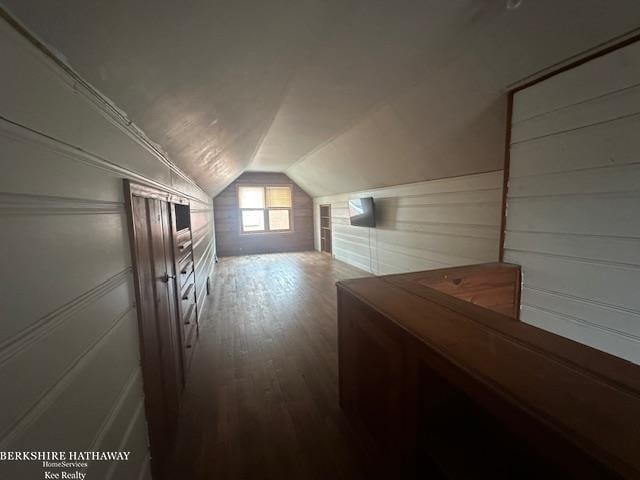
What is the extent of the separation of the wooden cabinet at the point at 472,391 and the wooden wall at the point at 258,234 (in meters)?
6.90

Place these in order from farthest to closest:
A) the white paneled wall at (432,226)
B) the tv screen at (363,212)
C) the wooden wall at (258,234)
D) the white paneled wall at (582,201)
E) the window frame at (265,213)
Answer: the window frame at (265,213), the wooden wall at (258,234), the tv screen at (363,212), the white paneled wall at (432,226), the white paneled wall at (582,201)

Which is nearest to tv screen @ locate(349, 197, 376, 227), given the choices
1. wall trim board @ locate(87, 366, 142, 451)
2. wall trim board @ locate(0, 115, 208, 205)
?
wall trim board @ locate(0, 115, 208, 205)

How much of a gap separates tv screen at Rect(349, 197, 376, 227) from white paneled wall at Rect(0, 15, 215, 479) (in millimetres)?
4319

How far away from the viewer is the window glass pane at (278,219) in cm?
838

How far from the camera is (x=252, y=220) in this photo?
817 centimetres

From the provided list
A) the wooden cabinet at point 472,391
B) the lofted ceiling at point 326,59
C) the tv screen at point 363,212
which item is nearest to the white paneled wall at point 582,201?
the lofted ceiling at point 326,59

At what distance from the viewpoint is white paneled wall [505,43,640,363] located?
1387mm

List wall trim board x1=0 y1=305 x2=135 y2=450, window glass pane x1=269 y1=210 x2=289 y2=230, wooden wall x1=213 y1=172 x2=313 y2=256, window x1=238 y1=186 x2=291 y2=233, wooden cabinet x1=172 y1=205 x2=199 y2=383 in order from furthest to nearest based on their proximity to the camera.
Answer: window glass pane x1=269 y1=210 x2=289 y2=230, window x1=238 y1=186 x2=291 y2=233, wooden wall x1=213 y1=172 x2=313 y2=256, wooden cabinet x1=172 y1=205 x2=199 y2=383, wall trim board x1=0 y1=305 x2=135 y2=450

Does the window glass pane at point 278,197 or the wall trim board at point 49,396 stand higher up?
the window glass pane at point 278,197

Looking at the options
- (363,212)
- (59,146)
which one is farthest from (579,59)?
(363,212)

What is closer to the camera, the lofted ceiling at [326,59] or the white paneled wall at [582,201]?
the lofted ceiling at [326,59]

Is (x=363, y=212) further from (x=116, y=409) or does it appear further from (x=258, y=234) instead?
(x=116, y=409)

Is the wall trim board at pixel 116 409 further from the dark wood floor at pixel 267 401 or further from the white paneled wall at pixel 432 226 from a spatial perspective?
the white paneled wall at pixel 432 226

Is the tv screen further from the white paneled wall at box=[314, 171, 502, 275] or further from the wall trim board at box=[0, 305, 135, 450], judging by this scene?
the wall trim board at box=[0, 305, 135, 450]
